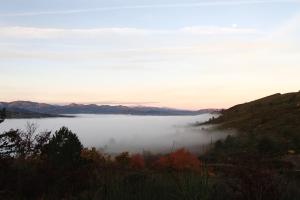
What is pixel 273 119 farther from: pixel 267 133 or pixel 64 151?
pixel 64 151

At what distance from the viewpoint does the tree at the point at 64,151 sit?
15547mm

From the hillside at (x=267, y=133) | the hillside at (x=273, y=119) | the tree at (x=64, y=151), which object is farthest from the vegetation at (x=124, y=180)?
the hillside at (x=273, y=119)

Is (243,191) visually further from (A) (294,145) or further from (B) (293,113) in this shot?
(B) (293,113)

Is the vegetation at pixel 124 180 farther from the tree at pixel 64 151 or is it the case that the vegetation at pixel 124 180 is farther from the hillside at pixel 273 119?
the hillside at pixel 273 119

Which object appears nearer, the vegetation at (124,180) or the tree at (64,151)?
the vegetation at (124,180)

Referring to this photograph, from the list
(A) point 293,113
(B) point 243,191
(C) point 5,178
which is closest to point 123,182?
(B) point 243,191

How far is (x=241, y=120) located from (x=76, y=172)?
18382 cm

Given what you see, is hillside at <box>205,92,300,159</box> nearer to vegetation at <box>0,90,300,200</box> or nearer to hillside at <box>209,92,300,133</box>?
hillside at <box>209,92,300,133</box>

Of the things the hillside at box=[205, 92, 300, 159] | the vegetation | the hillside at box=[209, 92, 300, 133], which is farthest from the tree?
the hillside at box=[209, 92, 300, 133]

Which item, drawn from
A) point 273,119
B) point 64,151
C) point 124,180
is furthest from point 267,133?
point 124,180

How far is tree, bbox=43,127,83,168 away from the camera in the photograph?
612 inches

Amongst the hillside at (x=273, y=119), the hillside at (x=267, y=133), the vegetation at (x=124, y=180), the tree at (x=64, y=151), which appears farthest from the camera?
the hillside at (x=273, y=119)

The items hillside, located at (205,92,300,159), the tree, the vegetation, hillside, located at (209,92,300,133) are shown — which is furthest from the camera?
hillside, located at (209,92,300,133)

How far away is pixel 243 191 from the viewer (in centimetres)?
910
